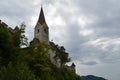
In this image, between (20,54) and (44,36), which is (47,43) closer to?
(44,36)

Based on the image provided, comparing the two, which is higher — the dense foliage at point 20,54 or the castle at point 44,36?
the castle at point 44,36

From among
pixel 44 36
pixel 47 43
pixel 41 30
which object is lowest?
pixel 47 43

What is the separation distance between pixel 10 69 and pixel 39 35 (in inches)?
4030

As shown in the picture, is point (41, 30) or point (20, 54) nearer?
point (20, 54)

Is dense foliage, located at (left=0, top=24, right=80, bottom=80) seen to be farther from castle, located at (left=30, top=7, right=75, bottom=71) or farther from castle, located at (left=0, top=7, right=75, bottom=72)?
→ castle, located at (left=30, top=7, right=75, bottom=71)

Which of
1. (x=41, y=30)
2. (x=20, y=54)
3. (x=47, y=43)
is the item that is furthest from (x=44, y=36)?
(x=20, y=54)

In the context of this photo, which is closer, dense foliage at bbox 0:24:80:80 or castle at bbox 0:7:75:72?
dense foliage at bbox 0:24:80:80

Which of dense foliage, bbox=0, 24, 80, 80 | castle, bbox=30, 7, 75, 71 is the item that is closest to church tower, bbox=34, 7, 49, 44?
castle, bbox=30, 7, 75, 71

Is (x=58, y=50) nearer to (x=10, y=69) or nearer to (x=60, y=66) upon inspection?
(x=60, y=66)

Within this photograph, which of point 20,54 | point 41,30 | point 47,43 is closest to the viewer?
point 20,54

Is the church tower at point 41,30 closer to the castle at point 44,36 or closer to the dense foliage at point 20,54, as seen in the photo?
the castle at point 44,36

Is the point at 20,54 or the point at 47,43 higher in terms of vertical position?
the point at 47,43

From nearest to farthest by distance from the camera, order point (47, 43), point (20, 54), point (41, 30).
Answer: point (20, 54)
point (47, 43)
point (41, 30)

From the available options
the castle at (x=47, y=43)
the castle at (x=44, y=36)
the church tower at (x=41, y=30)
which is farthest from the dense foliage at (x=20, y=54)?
the church tower at (x=41, y=30)
